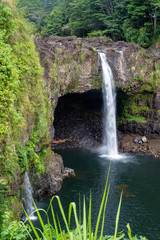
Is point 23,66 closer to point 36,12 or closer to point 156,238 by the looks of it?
point 156,238

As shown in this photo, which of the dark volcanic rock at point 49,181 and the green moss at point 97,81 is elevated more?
the green moss at point 97,81

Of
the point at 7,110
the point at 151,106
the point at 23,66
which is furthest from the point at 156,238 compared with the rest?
the point at 151,106

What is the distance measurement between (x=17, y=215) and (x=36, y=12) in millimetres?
34493

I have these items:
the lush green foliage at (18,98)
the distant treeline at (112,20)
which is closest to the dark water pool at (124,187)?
the lush green foliage at (18,98)

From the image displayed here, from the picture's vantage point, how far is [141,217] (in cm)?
1072

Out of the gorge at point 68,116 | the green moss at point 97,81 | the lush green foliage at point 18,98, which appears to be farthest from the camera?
the green moss at point 97,81

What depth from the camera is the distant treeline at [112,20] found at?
77.3 feet

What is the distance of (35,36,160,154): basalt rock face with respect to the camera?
59.2ft

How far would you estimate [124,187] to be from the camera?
44.9 feet

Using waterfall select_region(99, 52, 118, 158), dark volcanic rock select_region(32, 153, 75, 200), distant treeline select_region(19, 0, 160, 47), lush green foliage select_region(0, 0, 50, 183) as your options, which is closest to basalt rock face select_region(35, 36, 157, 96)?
waterfall select_region(99, 52, 118, 158)

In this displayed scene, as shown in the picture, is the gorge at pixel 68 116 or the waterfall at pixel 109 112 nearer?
the gorge at pixel 68 116

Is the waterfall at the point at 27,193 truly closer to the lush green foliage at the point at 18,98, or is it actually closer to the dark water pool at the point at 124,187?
the lush green foliage at the point at 18,98

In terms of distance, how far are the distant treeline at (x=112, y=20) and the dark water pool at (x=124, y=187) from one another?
450 inches

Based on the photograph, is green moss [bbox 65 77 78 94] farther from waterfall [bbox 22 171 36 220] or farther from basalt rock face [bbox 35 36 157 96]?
waterfall [bbox 22 171 36 220]
